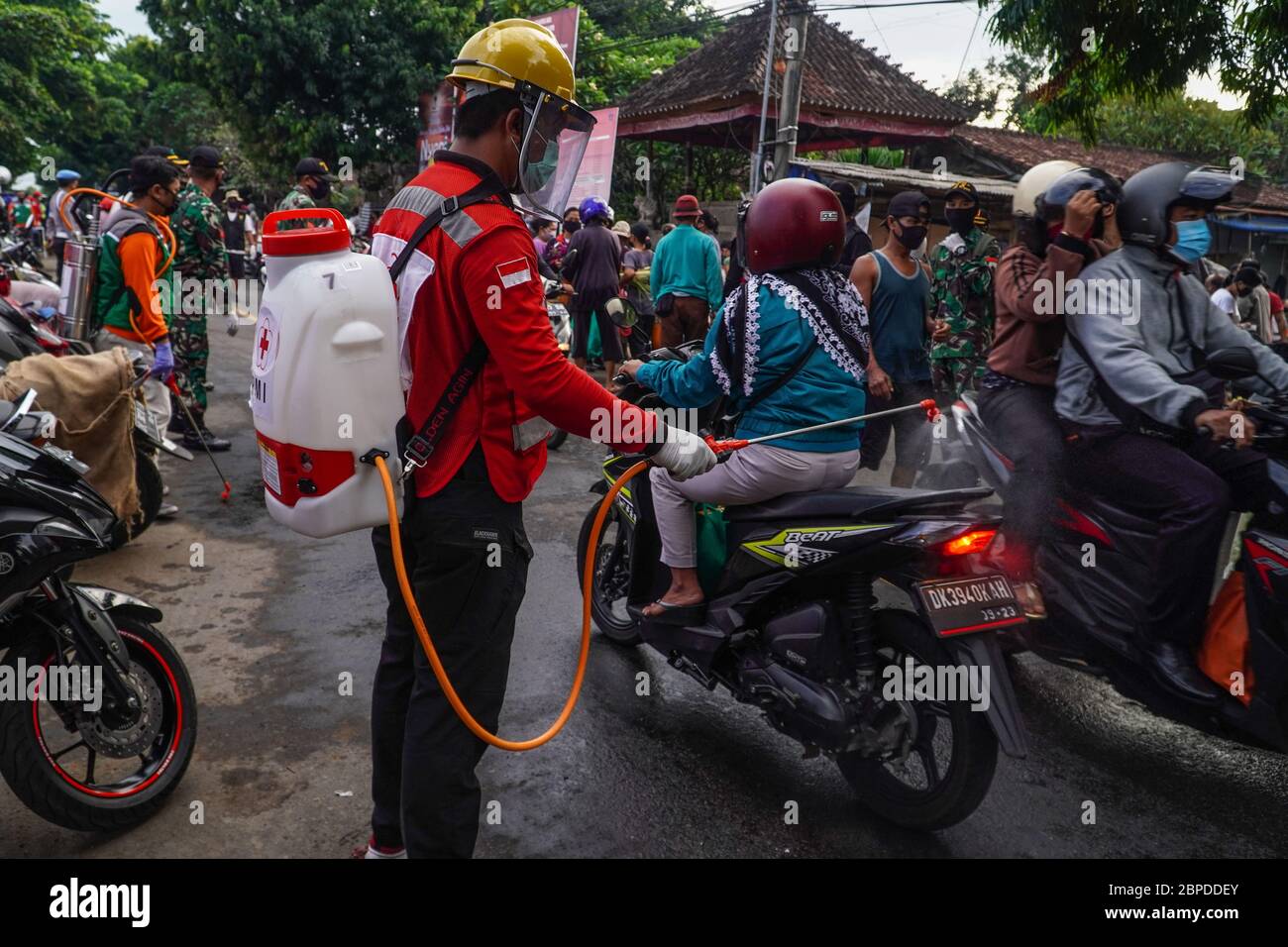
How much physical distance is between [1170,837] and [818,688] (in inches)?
45.1

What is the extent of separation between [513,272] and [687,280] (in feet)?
18.8

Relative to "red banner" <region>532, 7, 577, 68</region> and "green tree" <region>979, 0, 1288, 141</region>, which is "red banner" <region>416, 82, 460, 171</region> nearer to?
"red banner" <region>532, 7, 577, 68</region>

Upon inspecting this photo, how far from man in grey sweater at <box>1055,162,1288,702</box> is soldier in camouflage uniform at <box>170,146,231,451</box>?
564 cm

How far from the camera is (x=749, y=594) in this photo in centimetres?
327

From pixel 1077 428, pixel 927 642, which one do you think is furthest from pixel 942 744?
pixel 1077 428

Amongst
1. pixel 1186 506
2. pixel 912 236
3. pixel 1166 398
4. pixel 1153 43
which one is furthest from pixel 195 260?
pixel 1153 43

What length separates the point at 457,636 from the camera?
7.69 feet

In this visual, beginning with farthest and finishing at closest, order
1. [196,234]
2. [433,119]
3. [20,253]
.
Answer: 1. [433,119]
2. [20,253]
3. [196,234]

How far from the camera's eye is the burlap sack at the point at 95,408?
4586 mm

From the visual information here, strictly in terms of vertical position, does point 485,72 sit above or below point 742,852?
above

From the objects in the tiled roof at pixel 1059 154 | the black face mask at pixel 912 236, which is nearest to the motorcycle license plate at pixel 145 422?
the black face mask at pixel 912 236

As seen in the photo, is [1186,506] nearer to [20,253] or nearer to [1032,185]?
[1032,185]

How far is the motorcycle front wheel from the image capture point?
8.72 ft
